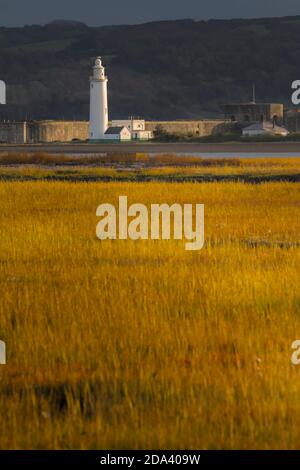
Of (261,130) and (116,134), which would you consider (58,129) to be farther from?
(261,130)

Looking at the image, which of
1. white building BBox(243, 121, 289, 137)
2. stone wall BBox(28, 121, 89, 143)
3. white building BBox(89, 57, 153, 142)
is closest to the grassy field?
white building BBox(243, 121, 289, 137)

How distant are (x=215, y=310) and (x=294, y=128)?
12390 cm

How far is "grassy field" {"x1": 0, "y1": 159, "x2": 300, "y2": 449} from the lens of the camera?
9.84m

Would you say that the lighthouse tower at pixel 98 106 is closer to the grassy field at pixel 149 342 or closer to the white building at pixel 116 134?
the white building at pixel 116 134

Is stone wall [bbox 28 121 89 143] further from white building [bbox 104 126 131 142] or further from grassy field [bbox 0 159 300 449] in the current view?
grassy field [bbox 0 159 300 449]

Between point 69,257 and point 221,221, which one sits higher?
point 221,221

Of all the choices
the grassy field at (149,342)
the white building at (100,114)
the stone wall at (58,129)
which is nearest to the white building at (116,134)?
the white building at (100,114)

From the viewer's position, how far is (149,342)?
41.9 feet

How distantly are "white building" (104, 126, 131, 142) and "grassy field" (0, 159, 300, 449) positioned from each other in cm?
8890

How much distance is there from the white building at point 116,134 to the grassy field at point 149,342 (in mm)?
88904

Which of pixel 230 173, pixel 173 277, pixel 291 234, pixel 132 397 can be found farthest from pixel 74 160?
pixel 132 397
